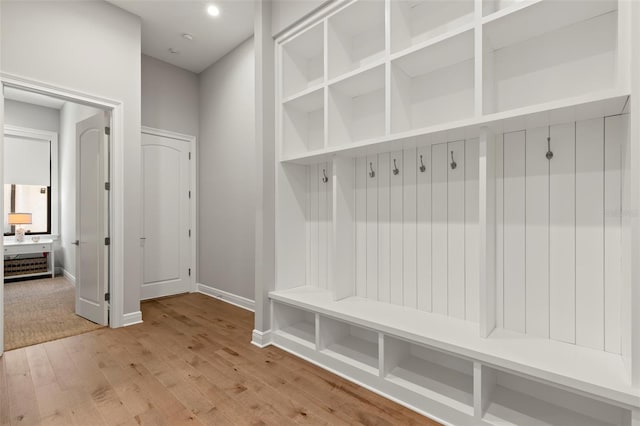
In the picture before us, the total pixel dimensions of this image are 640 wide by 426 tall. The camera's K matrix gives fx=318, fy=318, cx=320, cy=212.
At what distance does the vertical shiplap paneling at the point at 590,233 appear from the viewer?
162 centimetres

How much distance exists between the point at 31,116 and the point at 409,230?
7400mm

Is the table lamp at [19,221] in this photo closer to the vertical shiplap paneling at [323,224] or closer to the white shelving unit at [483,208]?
the white shelving unit at [483,208]

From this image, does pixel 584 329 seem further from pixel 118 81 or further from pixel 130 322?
pixel 118 81

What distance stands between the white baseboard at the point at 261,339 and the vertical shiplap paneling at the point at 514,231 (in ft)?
6.14

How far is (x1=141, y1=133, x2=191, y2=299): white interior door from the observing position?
4.32 m

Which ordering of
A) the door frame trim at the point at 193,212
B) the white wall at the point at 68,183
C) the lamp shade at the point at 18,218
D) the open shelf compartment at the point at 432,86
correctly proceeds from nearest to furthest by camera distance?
the open shelf compartment at the point at 432,86 → the door frame trim at the point at 193,212 → the white wall at the point at 68,183 → the lamp shade at the point at 18,218

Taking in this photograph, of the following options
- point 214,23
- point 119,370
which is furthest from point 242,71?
point 119,370

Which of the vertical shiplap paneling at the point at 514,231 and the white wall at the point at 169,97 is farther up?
the white wall at the point at 169,97

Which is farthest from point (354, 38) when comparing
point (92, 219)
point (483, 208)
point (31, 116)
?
point (31, 116)

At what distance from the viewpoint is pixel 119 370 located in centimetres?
239

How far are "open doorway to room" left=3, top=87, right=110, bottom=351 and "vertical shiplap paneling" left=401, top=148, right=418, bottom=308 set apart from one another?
3059 mm

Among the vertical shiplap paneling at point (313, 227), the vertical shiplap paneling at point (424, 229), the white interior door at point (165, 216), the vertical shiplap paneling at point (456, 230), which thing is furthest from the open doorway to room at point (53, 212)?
the vertical shiplap paneling at point (456, 230)

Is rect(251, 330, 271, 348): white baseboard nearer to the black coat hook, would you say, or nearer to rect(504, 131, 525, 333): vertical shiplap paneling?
rect(504, 131, 525, 333): vertical shiplap paneling

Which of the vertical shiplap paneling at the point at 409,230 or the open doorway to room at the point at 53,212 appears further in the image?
the open doorway to room at the point at 53,212
